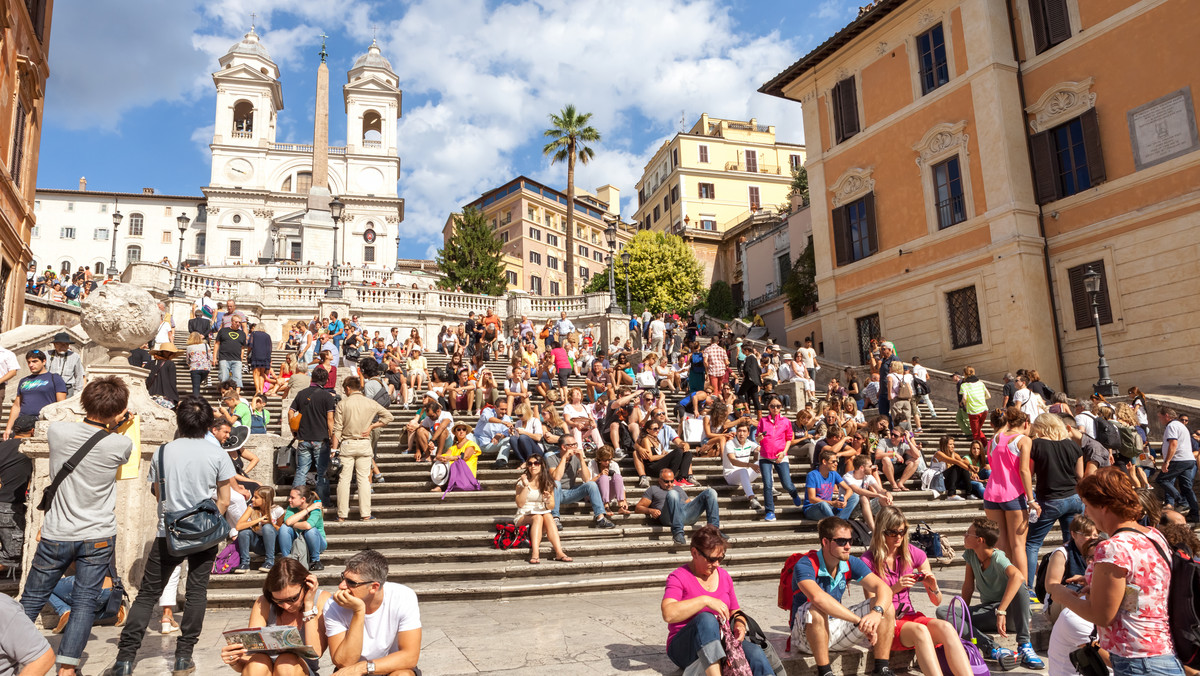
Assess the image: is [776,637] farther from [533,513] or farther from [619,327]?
[619,327]

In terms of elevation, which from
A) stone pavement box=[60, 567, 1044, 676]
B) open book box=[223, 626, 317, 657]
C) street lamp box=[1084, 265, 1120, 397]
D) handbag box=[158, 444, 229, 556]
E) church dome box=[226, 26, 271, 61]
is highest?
church dome box=[226, 26, 271, 61]

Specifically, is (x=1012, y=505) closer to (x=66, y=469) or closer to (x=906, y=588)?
(x=906, y=588)

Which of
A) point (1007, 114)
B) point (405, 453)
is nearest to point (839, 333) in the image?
point (1007, 114)

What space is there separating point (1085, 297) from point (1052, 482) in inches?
547

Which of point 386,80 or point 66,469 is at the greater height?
point 386,80

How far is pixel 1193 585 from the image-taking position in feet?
10.9

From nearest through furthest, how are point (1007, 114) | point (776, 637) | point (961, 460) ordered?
point (776, 637)
point (961, 460)
point (1007, 114)

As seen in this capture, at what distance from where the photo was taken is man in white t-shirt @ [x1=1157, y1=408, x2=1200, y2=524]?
11281 mm

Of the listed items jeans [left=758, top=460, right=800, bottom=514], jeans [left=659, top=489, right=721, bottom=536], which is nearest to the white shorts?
jeans [left=659, top=489, right=721, bottom=536]

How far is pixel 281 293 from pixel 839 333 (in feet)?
70.4

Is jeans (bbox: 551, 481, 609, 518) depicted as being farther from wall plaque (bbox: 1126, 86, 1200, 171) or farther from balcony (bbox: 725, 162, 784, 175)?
balcony (bbox: 725, 162, 784, 175)

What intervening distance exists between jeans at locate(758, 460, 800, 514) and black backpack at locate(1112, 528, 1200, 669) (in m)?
7.54

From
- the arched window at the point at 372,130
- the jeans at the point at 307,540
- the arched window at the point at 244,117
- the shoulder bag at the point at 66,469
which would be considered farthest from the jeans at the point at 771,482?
the arched window at the point at 244,117

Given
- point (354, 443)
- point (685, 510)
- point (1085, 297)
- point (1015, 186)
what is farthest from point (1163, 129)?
point (354, 443)
